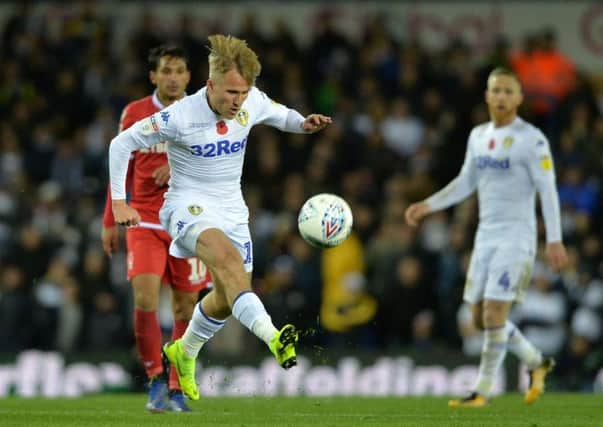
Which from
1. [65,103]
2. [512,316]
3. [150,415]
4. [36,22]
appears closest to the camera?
[150,415]

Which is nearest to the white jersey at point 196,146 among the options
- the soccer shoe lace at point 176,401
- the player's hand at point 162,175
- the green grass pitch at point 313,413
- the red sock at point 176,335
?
the player's hand at point 162,175

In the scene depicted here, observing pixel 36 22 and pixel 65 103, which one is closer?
pixel 65 103

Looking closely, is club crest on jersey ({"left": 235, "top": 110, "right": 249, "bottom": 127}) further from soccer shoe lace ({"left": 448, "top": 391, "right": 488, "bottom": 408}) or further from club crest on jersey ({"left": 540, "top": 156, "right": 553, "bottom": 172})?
soccer shoe lace ({"left": 448, "top": 391, "right": 488, "bottom": 408})

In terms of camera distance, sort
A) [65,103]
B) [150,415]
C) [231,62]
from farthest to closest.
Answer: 1. [65,103]
2. [150,415]
3. [231,62]

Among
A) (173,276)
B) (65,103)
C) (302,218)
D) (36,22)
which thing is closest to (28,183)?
(65,103)

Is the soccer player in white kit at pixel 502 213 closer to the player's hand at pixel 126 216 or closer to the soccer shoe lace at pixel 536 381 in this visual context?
the soccer shoe lace at pixel 536 381

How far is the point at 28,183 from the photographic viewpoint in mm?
19125

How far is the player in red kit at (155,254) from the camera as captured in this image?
1134cm

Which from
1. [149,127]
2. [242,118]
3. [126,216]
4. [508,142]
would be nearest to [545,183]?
[508,142]

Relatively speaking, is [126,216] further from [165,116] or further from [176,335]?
[176,335]

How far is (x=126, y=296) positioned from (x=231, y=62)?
8.12 m

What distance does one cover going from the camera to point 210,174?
34.2ft

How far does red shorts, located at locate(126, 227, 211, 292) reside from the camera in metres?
11.3

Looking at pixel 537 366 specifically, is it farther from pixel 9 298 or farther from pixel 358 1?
pixel 358 1
